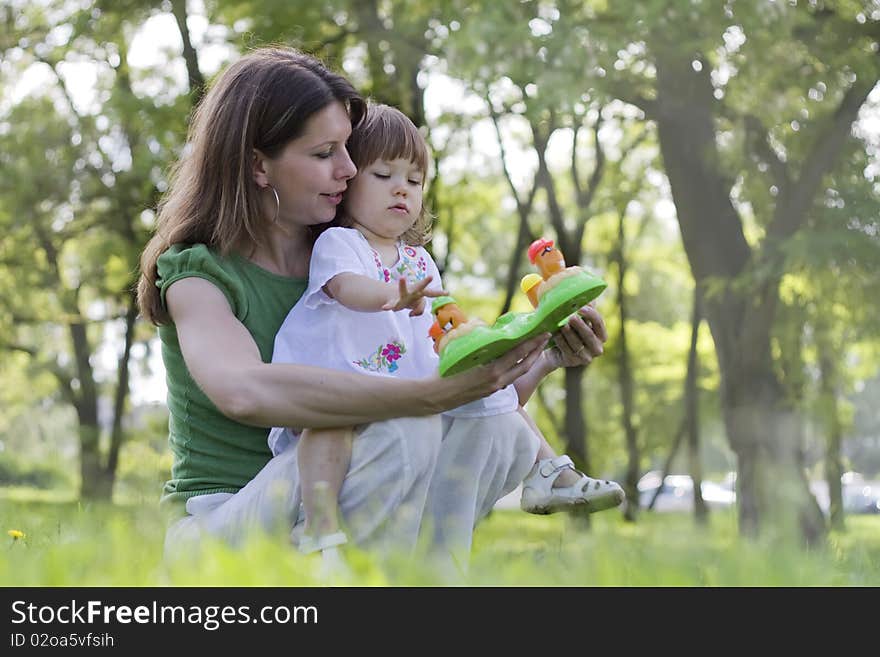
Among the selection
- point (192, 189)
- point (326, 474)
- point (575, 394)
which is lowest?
point (326, 474)

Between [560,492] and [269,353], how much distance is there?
831 mm

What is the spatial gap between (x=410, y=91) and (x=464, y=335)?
1075cm

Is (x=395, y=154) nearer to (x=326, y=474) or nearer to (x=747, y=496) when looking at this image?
(x=326, y=474)

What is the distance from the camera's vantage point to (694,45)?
33.5 ft

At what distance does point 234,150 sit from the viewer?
3020 millimetres

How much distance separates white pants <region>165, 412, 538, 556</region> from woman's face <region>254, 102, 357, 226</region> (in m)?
0.67

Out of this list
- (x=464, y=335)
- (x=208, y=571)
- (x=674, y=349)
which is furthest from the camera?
(x=674, y=349)

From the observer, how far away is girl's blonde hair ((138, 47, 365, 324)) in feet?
9.81

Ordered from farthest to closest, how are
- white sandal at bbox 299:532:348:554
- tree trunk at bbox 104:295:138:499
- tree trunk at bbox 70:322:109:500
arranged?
tree trunk at bbox 70:322:109:500 → tree trunk at bbox 104:295:138:499 → white sandal at bbox 299:532:348:554

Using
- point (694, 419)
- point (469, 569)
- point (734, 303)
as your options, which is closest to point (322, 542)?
point (469, 569)

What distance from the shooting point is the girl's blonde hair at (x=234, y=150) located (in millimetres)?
2990

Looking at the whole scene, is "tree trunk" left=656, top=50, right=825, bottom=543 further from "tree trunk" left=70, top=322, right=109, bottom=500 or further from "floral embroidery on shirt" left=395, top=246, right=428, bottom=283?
"tree trunk" left=70, top=322, right=109, bottom=500

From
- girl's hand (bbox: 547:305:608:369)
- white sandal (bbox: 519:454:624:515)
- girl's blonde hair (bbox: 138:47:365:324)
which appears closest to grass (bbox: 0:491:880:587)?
white sandal (bbox: 519:454:624:515)
